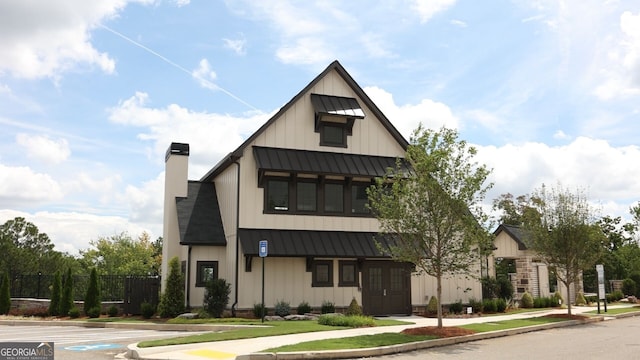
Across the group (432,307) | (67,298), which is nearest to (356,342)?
(432,307)

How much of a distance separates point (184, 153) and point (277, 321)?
1065 centimetres

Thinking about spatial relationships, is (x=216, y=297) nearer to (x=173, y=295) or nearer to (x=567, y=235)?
(x=173, y=295)

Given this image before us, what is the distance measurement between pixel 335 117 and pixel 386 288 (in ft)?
25.2

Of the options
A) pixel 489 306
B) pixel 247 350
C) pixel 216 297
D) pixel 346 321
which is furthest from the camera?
pixel 489 306

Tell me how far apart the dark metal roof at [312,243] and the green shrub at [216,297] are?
66.2 inches

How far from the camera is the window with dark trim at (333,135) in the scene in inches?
1023

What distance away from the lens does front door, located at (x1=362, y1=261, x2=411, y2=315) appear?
25156 mm

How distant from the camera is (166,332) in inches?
790

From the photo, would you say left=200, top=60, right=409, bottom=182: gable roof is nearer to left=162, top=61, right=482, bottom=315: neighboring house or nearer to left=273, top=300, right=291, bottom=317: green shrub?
left=162, top=61, right=482, bottom=315: neighboring house

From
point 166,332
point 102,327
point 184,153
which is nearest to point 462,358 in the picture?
point 166,332

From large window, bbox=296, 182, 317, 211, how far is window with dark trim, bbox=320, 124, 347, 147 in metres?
2.00

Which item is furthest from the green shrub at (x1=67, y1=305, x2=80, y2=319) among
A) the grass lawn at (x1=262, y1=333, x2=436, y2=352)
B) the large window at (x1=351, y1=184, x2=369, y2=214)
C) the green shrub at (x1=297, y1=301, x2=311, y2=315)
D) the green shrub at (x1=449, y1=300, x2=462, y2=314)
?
the green shrub at (x1=449, y1=300, x2=462, y2=314)

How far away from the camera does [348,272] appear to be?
2502cm

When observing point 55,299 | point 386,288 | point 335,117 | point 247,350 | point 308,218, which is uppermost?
point 335,117
